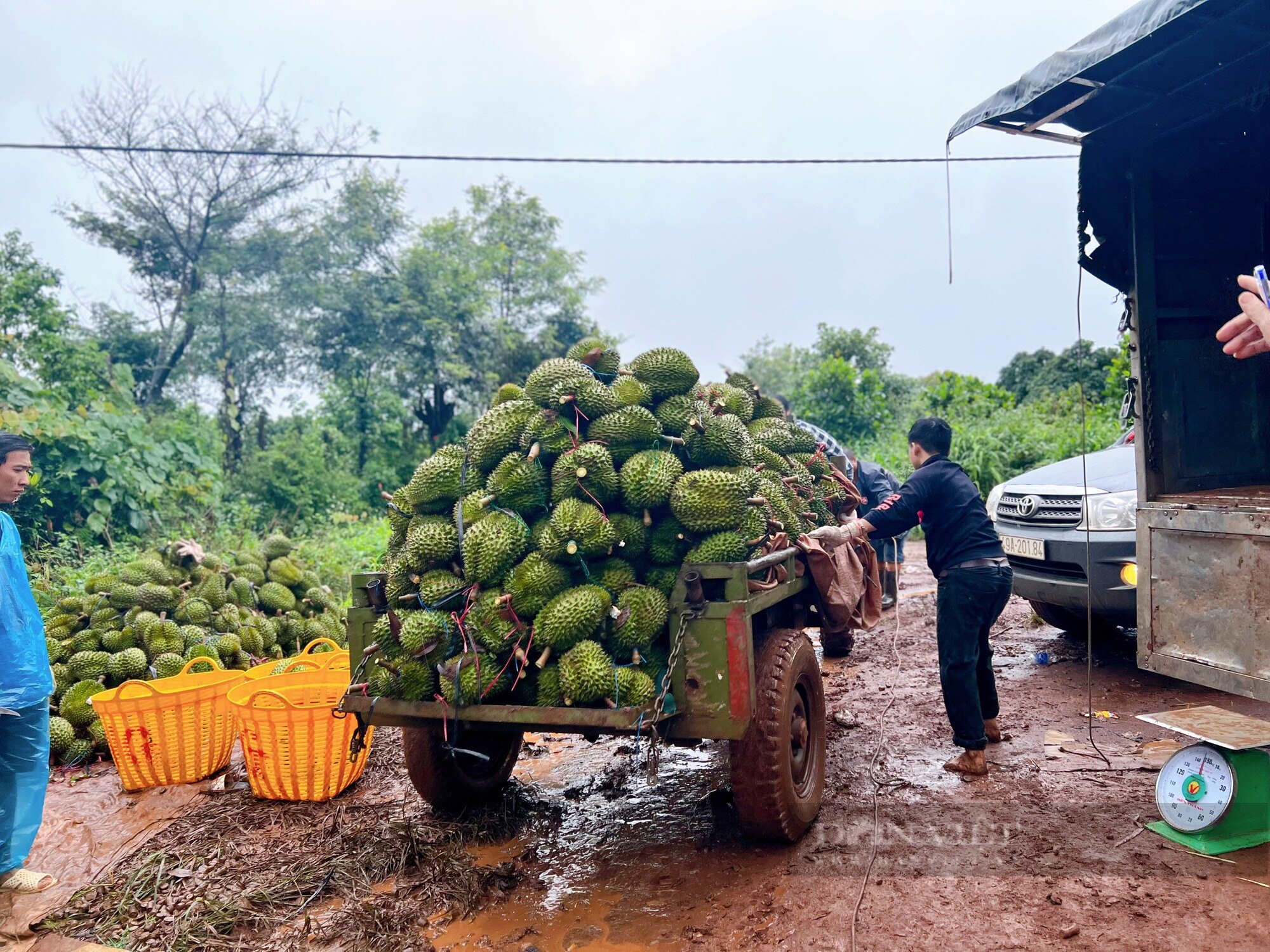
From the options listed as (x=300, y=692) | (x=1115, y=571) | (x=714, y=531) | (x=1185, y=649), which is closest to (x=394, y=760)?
(x=300, y=692)

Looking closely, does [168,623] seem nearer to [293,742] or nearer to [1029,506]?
[293,742]

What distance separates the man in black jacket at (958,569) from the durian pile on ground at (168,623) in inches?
176

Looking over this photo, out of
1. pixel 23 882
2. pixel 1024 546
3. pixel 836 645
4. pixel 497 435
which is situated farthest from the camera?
pixel 836 645

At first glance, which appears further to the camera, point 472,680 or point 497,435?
point 497,435

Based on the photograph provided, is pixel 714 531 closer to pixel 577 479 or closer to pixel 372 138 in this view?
pixel 577 479

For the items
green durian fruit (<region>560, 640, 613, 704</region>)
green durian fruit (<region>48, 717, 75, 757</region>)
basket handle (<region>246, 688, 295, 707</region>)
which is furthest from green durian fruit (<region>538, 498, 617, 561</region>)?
green durian fruit (<region>48, 717, 75, 757</region>)

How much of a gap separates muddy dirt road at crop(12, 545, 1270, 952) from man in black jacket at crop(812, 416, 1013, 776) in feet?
1.16

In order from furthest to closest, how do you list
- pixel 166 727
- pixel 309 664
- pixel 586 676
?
pixel 309 664
pixel 166 727
pixel 586 676

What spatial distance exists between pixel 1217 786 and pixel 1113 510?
2.44m

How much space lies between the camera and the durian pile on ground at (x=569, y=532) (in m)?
3.37

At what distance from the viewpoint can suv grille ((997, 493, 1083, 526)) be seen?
5.75 metres

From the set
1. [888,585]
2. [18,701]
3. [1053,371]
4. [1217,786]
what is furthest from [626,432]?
[1053,371]

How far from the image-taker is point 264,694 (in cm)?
438

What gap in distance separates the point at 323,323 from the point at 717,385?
1644cm
